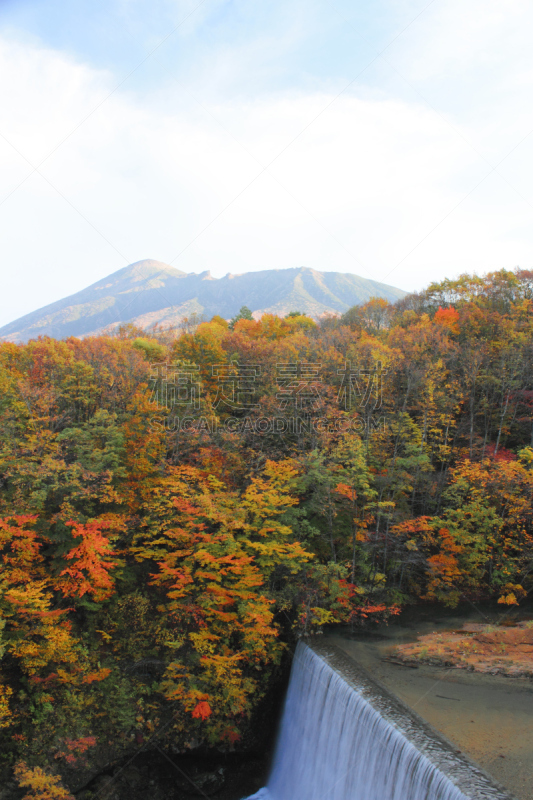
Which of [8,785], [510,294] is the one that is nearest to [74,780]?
[8,785]

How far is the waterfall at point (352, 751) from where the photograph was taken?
9.92m

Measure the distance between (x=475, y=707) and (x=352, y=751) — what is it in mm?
3956

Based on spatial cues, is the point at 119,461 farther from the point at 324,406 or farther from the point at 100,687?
the point at 324,406

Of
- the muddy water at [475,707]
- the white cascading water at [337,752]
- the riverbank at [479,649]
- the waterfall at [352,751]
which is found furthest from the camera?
the riverbank at [479,649]

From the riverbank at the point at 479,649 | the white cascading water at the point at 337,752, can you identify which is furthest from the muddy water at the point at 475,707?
the white cascading water at the point at 337,752

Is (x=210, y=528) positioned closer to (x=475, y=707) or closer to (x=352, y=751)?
(x=352, y=751)

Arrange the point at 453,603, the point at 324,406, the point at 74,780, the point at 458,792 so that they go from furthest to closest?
the point at 324,406 → the point at 453,603 → the point at 74,780 → the point at 458,792

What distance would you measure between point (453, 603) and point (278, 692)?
8826mm

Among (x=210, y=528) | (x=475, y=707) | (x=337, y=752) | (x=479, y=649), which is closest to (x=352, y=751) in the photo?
(x=337, y=752)

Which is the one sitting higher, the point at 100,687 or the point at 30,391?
the point at 30,391

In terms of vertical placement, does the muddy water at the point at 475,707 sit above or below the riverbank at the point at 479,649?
above

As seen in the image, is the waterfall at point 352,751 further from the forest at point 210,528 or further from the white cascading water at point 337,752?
the forest at point 210,528

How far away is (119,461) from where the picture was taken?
67.6ft

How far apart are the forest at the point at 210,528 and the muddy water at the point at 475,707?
320 cm
